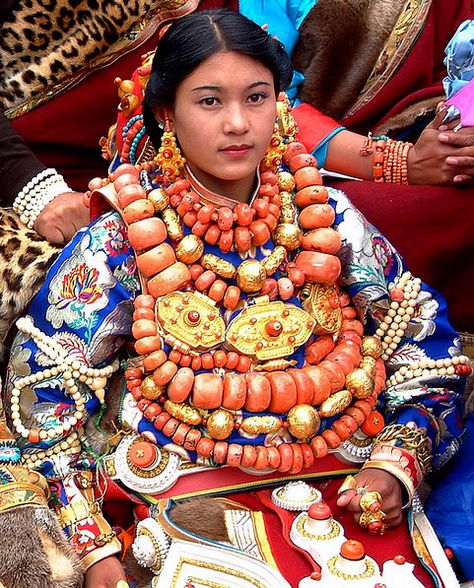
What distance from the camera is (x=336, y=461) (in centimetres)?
200

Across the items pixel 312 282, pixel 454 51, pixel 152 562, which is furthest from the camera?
pixel 454 51

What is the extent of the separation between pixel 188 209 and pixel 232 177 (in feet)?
0.35

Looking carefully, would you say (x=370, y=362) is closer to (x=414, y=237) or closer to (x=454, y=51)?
(x=414, y=237)

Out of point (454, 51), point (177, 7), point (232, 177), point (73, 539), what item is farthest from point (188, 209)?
point (177, 7)

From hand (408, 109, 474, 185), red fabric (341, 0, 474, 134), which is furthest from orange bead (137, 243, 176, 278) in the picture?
red fabric (341, 0, 474, 134)

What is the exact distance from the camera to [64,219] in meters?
2.30

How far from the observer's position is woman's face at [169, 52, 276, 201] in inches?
71.9

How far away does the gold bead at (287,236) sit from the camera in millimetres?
1976

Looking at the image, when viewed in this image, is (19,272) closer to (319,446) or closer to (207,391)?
(207,391)

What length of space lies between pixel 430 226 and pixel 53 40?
3.70 ft

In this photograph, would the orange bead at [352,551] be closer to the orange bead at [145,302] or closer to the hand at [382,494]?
the hand at [382,494]

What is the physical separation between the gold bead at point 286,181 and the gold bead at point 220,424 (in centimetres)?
49

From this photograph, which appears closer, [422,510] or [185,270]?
[185,270]

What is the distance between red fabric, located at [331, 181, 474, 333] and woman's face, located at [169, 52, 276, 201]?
23.4 inches
